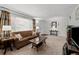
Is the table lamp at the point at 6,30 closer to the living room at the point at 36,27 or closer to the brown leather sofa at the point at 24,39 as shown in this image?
the living room at the point at 36,27

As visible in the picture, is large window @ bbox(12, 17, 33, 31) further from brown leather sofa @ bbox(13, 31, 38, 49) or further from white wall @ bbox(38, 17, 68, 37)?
white wall @ bbox(38, 17, 68, 37)

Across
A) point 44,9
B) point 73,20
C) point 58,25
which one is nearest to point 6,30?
point 44,9

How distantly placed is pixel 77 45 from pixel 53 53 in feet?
1.76

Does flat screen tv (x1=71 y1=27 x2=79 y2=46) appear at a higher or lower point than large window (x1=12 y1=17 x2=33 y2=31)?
lower

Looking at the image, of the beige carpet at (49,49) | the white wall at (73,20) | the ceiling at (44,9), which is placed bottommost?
the beige carpet at (49,49)

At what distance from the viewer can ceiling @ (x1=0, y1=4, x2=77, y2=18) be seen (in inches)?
92.9

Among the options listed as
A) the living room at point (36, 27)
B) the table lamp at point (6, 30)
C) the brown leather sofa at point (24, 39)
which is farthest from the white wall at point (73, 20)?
the table lamp at point (6, 30)

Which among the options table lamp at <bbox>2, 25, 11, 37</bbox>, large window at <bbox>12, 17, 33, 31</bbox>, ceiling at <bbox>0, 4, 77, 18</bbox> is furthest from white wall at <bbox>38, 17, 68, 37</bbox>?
table lamp at <bbox>2, 25, 11, 37</bbox>

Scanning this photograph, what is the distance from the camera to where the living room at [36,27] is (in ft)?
7.63

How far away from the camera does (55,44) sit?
238 centimetres

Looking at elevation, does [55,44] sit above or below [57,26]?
below
